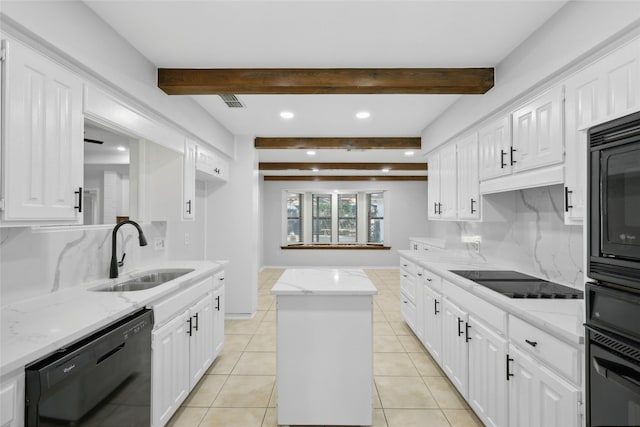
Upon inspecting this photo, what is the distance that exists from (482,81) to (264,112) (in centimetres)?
214

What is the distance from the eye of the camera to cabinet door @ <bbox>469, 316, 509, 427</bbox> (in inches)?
71.5

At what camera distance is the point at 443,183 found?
364 centimetres

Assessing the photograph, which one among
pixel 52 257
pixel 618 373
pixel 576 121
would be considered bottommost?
pixel 618 373

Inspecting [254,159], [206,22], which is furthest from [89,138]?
[254,159]

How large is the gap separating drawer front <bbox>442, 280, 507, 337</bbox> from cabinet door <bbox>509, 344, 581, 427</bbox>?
0.13 metres

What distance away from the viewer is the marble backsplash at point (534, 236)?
2111 millimetres

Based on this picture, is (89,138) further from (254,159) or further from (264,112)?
(254,159)

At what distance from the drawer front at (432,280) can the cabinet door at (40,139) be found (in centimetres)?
268

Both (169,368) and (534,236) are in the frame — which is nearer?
(169,368)

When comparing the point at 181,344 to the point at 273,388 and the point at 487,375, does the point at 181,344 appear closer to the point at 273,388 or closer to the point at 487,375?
the point at 273,388

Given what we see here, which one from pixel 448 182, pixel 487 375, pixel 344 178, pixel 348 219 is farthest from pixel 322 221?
pixel 487 375

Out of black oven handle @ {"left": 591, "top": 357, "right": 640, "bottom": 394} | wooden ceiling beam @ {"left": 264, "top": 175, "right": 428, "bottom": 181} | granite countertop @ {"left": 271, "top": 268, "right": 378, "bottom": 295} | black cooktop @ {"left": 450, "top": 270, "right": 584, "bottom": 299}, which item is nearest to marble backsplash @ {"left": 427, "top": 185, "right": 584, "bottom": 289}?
black cooktop @ {"left": 450, "top": 270, "right": 584, "bottom": 299}

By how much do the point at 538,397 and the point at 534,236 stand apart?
134 cm

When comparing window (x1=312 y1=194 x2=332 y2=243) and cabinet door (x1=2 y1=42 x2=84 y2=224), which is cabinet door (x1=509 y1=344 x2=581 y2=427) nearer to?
cabinet door (x1=2 y1=42 x2=84 y2=224)
